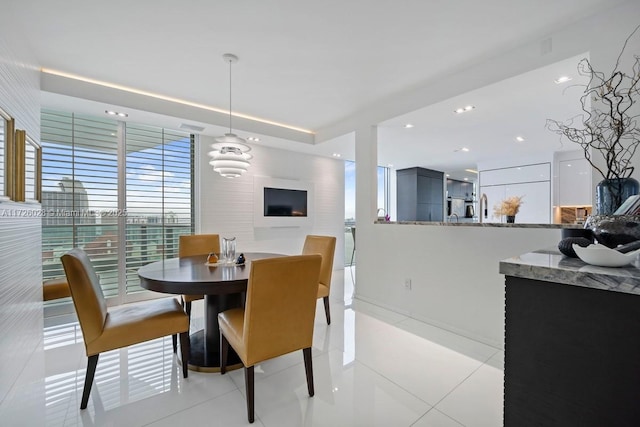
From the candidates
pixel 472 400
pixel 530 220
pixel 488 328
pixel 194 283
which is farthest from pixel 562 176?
pixel 194 283

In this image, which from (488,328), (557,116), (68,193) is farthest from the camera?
(557,116)

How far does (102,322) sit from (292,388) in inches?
50.9

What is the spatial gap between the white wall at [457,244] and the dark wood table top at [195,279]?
1902mm

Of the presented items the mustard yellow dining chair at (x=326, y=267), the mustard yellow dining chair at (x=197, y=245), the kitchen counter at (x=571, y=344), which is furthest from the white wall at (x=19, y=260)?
the kitchen counter at (x=571, y=344)

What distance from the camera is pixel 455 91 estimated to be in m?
2.84

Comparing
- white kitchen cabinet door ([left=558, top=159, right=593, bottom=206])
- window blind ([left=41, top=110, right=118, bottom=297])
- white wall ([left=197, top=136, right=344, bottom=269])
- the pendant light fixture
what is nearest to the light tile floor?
window blind ([left=41, top=110, right=118, bottom=297])

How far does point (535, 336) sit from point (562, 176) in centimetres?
596

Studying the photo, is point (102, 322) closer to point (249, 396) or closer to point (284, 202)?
point (249, 396)

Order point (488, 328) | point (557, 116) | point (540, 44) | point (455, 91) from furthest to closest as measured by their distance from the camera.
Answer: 1. point (557, 116)
2. point (455, 91)
3. point (488, 328)
4. point (540, 44)

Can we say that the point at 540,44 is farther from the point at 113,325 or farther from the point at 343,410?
the point at 113,325

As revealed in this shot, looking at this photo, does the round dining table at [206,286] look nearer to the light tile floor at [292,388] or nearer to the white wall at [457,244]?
the light tile floor at [292,388]

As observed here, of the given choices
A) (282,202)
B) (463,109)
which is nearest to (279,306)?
(463,109)

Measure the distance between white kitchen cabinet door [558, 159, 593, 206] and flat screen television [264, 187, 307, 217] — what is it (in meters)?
4.82

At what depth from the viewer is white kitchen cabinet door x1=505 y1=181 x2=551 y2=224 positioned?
5426mm
